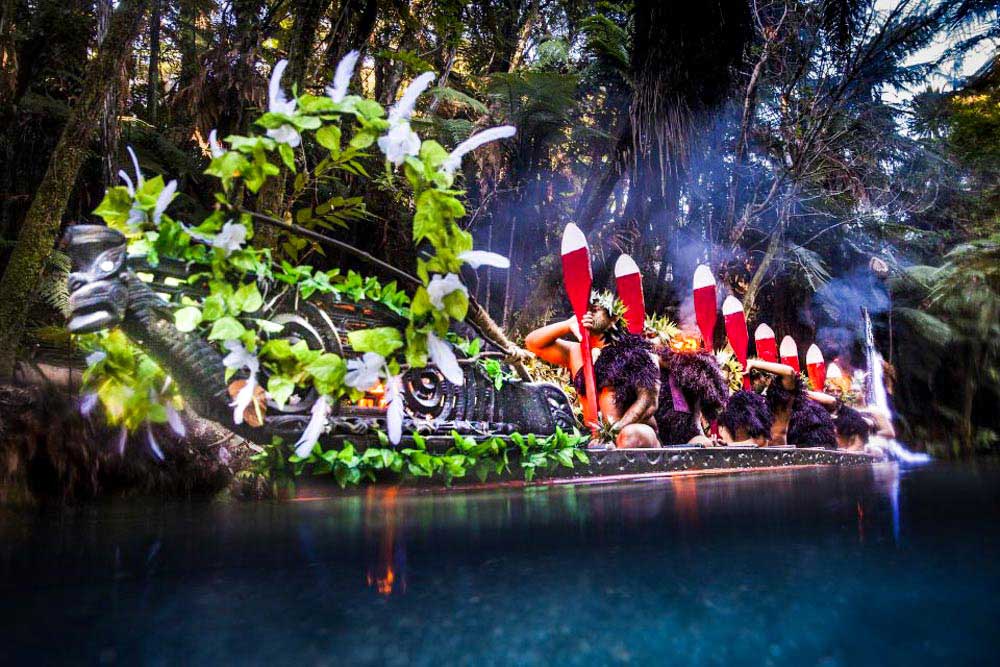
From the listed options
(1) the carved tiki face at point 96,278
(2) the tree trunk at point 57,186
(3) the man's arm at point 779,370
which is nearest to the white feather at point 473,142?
(1) the carved tiki face at point 96,278

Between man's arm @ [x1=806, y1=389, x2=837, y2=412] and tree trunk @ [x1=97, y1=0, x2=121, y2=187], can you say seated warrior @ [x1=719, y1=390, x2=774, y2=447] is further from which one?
tree trunk @ [x1=97, y1=0, x2=121, y2=187]

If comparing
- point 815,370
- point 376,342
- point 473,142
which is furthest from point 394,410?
point 815,370

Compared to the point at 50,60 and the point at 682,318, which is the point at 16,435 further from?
the point at 682,318

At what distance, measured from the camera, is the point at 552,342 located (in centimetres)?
345

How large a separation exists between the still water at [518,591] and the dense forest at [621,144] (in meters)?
2.09

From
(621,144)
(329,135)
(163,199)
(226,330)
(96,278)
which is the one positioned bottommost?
(226,330)

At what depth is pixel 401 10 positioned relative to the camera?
159 inches

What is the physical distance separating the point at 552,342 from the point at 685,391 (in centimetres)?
102

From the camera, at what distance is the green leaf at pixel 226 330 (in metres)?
1.20

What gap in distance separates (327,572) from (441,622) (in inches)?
11.1

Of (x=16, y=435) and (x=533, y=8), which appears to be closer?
(x=16, y=435)

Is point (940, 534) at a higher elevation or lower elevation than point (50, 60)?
lower

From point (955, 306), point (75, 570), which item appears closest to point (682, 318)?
point (955, 306)

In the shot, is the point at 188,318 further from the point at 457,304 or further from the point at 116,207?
the point at 457,304
